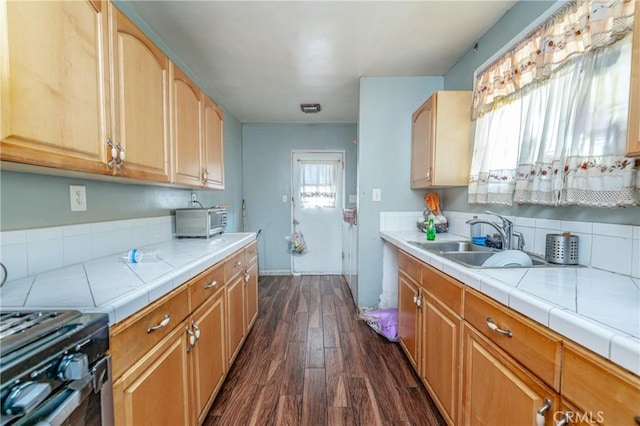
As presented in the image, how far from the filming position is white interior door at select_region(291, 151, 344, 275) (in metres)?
4.23

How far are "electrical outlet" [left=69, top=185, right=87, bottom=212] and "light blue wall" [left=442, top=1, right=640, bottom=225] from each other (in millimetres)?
2385

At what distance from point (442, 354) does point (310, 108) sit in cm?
311

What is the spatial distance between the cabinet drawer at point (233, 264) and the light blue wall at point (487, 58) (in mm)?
1818

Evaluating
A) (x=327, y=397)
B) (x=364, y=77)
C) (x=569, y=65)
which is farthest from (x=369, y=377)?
(x=364, y=77)

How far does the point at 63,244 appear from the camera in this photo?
1.20 m

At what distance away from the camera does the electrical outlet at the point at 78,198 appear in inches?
49.7

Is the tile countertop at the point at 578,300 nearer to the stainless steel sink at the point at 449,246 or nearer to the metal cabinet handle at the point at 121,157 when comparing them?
the stainless steel sink at the point at 449,246

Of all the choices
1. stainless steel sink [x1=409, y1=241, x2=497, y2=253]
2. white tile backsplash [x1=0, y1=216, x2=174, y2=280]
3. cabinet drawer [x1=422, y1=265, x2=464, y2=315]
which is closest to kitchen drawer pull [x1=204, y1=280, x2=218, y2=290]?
white tile backsplash [x1=0, y1=216, x2=174, y2=280]

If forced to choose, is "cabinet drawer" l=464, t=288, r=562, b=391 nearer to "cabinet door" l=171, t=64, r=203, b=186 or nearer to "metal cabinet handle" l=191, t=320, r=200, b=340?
"metal cabinet handle" l=191, t=320, r=200, b=340

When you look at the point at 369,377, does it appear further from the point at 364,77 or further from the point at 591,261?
the point at 364,77

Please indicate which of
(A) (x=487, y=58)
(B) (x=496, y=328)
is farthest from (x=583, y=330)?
(A) (x=487, y=58)

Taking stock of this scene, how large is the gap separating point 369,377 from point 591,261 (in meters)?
1.41

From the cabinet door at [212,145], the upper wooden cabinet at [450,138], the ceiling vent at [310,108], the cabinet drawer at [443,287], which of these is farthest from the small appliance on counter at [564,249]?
the ceiling vent at [310,108]

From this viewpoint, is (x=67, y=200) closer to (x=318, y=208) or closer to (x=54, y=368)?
(x=54, y=368)
